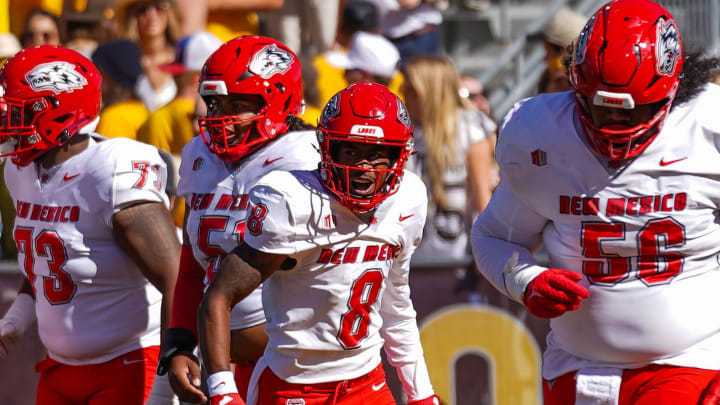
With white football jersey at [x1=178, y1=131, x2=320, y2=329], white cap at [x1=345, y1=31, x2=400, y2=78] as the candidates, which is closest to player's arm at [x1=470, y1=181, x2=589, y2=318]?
white football jersey at [x1=178, y1=131, x2=320, y2=329]

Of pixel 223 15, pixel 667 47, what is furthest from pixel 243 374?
pixel 223 15

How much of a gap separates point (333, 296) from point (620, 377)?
0.91 m

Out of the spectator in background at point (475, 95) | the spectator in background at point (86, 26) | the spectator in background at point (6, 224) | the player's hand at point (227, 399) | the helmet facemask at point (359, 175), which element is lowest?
the spectator in background at point (6, 224)

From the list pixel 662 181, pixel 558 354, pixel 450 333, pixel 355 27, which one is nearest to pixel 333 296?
pixel 558 354

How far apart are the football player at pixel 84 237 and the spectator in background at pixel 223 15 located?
136 inches

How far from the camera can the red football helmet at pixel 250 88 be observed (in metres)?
4.14

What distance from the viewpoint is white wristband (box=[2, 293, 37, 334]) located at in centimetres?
468

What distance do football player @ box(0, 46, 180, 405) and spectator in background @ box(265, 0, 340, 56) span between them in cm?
437

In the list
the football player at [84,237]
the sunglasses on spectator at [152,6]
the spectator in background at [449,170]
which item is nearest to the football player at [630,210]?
the football player at [84,237]

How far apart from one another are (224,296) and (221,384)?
263mm

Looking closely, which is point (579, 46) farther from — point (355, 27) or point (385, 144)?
point (355, 27)

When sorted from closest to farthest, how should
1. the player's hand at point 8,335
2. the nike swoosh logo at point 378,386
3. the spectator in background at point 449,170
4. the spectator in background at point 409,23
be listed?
the nike swoosh logo at point 378,386 → the player's hand at point 8,335 → the spectator in background at point 449,170 → the spectator in background at point 409,23

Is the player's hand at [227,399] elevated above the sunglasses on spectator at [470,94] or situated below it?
above

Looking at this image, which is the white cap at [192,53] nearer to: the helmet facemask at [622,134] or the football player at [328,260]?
the football player at [328,260]
